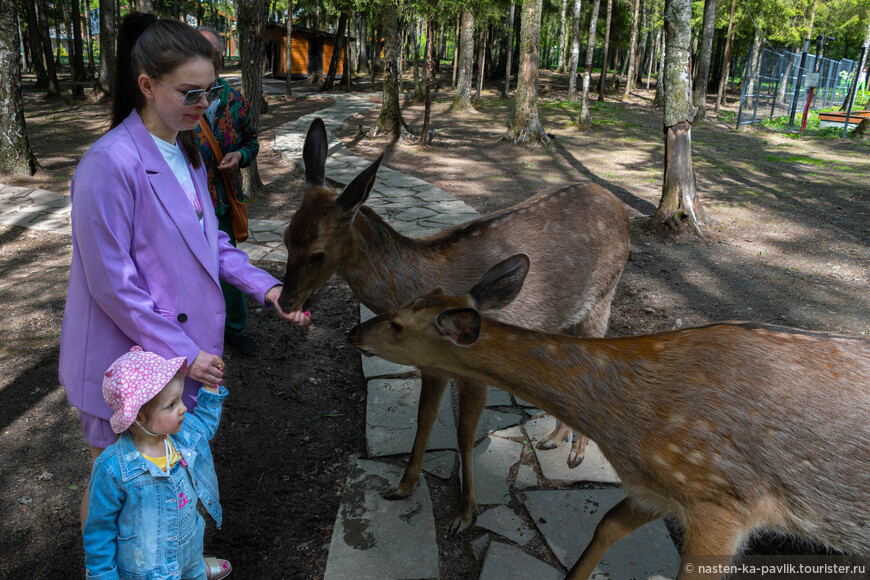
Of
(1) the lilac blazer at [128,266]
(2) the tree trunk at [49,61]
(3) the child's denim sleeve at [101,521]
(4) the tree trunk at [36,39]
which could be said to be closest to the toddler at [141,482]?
(3) the child's denim sleeve at [101,521]

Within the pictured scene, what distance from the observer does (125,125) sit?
2.18m

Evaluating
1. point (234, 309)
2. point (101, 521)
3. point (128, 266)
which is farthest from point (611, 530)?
point (234, 309)

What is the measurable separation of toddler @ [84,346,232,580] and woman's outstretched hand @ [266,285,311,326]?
0.61m

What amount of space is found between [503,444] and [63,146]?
13062 mm

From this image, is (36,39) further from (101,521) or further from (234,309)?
(101,521)

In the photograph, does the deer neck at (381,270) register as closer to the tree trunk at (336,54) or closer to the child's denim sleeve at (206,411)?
the child's denim sleeve at (206,411)

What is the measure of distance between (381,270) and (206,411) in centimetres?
125

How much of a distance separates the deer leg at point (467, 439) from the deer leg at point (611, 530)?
701 mm

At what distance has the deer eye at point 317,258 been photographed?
125 inches

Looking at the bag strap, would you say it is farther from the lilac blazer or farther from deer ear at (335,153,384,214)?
the lilac blazer

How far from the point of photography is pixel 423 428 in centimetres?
346

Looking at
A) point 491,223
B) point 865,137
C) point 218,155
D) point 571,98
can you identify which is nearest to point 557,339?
point 491,223

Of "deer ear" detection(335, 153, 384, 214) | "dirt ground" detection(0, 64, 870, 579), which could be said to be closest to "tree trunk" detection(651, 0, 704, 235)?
"dirt ground" detection(0, 64, 870, 579)

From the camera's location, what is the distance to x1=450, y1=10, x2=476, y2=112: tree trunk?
18.0 m
